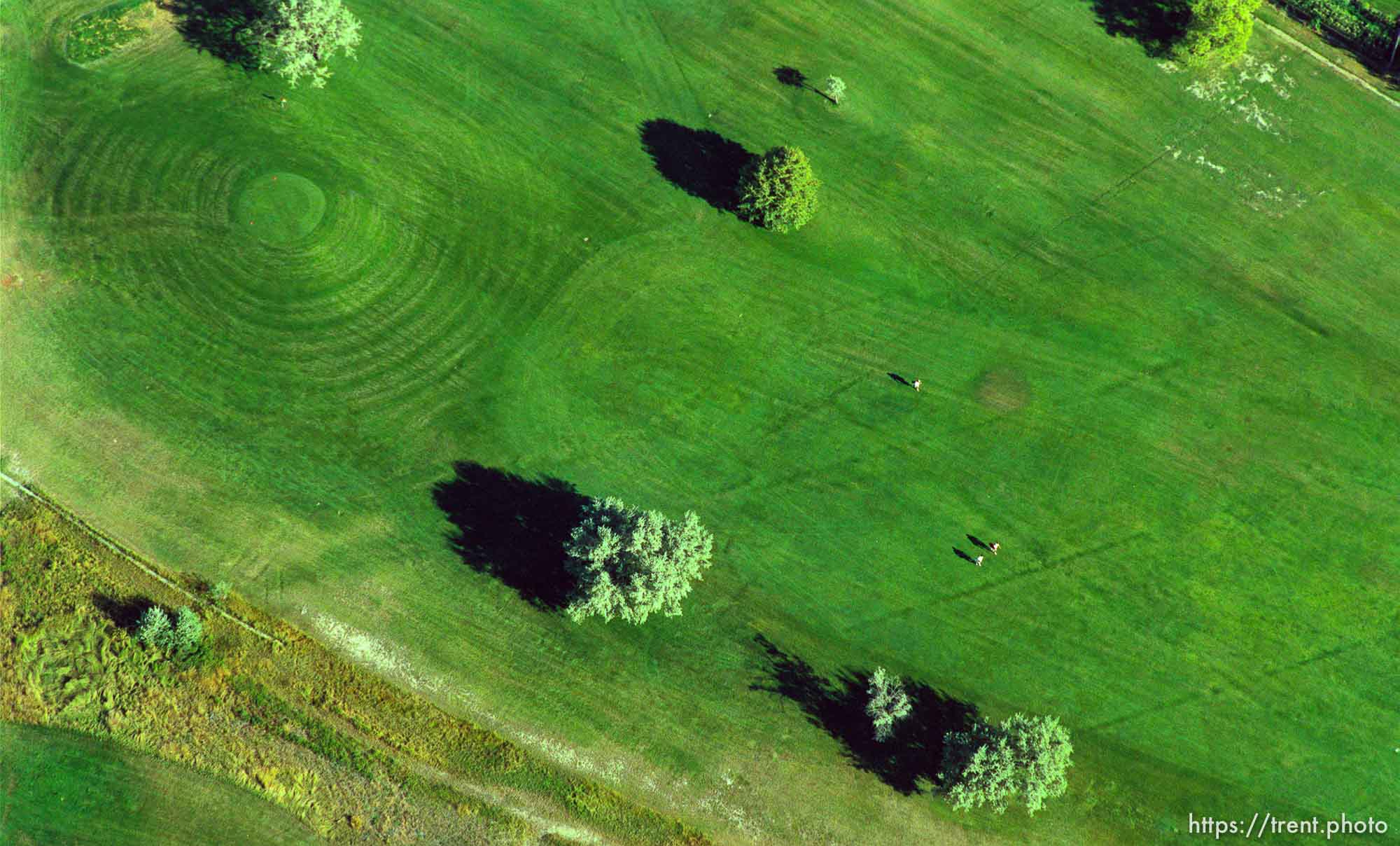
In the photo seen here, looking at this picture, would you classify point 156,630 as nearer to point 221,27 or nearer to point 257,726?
point 257,726

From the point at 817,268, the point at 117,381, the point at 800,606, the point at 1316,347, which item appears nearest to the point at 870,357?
the point at 817,268

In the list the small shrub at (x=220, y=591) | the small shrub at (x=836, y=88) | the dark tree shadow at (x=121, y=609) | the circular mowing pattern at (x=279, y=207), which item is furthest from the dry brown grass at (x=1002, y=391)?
the dark tree shadow at (x=121, y=609)

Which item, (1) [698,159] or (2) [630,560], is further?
(1) [698,159]

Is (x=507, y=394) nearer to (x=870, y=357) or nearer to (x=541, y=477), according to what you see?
(x=541, y=477)

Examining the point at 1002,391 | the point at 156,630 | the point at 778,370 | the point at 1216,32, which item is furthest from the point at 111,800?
the point at 1216,32

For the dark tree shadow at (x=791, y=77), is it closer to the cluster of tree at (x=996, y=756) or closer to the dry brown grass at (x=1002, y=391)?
the dry brown grass at (x=1002, y=391)
